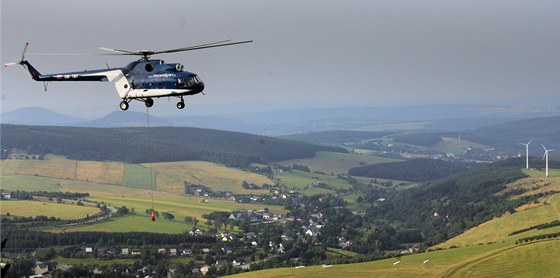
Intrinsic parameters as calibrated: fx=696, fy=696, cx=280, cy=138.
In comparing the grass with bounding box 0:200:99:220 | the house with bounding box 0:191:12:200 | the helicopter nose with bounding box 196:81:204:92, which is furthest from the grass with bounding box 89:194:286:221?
the helicopter nose with bounding box 196:81:204:92

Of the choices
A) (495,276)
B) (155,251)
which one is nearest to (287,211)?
(155,251)

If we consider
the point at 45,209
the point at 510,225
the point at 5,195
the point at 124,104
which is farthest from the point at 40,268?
the point at 510,225

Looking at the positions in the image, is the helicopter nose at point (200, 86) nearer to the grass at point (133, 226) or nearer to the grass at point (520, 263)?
the grass at point (520, 263)

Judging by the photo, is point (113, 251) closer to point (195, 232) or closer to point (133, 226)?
point (133, 226)

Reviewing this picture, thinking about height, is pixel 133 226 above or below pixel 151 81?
below

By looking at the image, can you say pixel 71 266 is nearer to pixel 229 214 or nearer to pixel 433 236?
pixel 229 214

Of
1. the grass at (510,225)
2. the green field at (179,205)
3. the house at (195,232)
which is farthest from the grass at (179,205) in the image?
the grass at (510,225)
